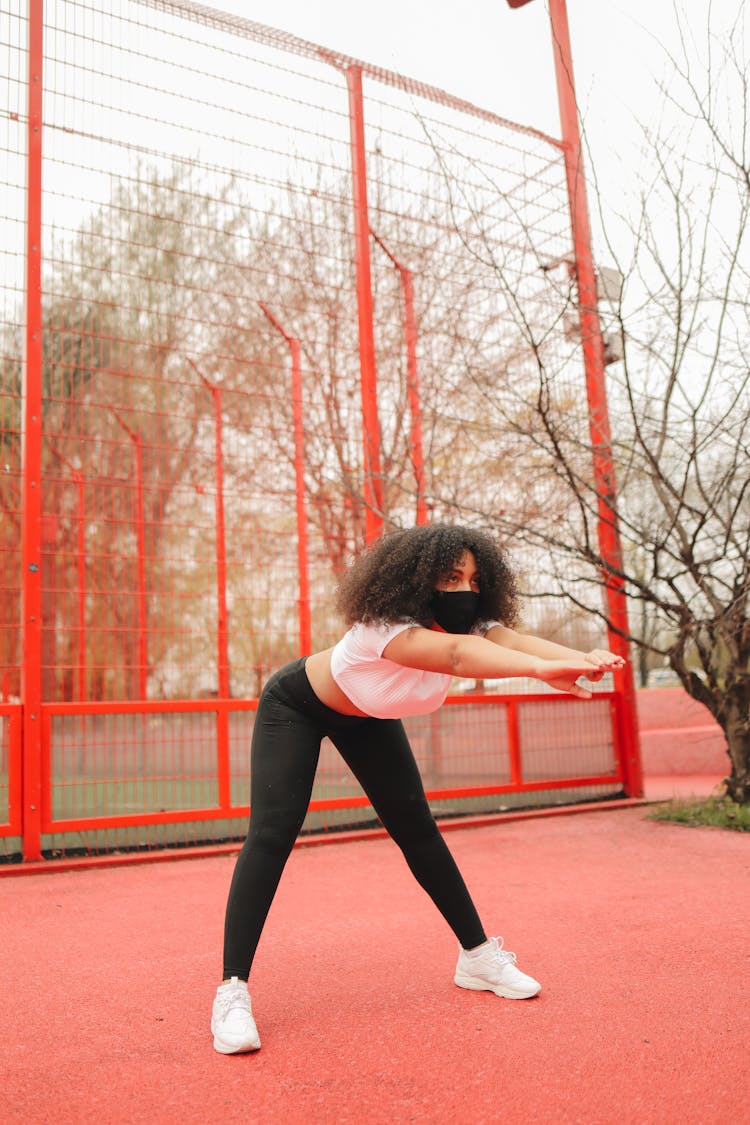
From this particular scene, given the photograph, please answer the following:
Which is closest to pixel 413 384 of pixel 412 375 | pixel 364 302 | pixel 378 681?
pixel 412 375

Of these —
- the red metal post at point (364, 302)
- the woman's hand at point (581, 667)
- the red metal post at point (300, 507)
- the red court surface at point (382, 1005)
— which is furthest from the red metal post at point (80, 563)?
the woman's hand at point (581, 667)

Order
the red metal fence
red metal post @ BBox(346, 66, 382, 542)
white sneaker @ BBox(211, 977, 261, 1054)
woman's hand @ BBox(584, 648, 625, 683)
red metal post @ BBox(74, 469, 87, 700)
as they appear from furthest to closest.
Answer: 1. red metal post @ BBox(346, 66, 382, 542)
2. red metal post @ BBox(74, 469, 87, 700)
3. the red metal fence
4. white sneaker @ BBox(211, 977, 261, 1054)
5. woman's hand @ BBox(584, 648, 625, 683)

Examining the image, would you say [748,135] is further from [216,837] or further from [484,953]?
[216,837]

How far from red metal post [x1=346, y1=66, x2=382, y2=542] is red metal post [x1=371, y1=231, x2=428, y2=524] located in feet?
0.60

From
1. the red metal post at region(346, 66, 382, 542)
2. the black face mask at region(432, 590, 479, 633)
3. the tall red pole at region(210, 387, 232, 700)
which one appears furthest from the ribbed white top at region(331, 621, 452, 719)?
the red metal post at region(346, 66, 382, 542)

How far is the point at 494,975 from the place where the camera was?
8.11 ft

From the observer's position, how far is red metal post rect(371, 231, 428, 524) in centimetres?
642

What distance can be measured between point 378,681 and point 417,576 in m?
0.26

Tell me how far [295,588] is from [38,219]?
2.52 m

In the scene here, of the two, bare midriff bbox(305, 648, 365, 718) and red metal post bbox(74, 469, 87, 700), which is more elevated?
red metal post bbox(74, 469, 87, 700)

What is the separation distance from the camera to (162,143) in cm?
564

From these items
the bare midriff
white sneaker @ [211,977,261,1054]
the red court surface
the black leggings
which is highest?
the bare midriff

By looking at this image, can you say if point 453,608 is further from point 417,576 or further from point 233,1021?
point 233,1021

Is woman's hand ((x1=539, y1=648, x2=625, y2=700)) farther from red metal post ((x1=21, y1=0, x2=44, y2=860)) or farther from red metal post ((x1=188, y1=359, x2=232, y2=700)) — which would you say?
red metal post ((x1=188, y1=359, x2=232, y2=700))
